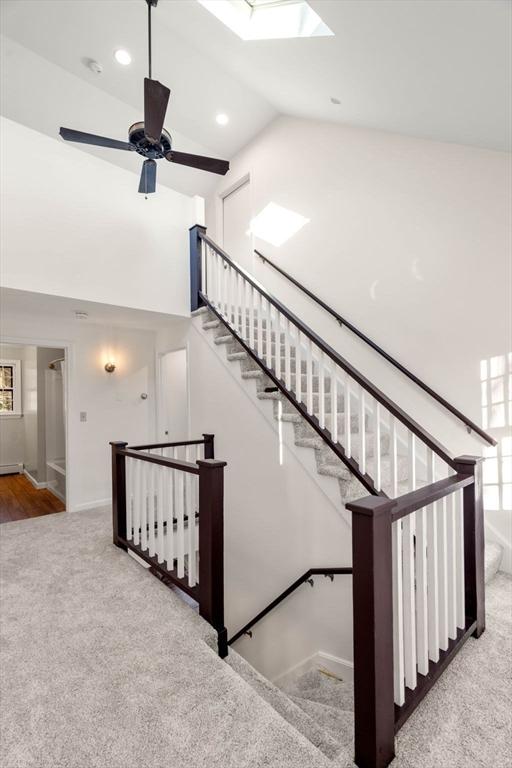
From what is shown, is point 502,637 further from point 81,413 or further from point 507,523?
point 81,413

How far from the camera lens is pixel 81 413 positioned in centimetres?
494

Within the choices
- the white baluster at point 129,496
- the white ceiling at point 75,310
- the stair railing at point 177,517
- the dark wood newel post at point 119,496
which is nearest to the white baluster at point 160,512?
the stair railing at point 177,517

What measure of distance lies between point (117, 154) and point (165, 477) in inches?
179

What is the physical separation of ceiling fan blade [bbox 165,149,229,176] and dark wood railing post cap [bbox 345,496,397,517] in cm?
292

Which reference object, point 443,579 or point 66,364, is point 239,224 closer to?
point 66,364

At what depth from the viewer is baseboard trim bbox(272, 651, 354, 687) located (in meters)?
2.81

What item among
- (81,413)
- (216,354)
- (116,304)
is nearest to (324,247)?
(216,354)

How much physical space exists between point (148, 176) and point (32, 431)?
18.2ft

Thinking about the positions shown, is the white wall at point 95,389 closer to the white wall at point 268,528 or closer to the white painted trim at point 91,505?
the white painted trim at point 91,505

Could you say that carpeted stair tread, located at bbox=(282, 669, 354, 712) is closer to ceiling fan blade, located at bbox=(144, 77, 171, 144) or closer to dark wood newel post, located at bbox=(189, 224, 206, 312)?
dark wood newel post, located at bbox=(189, 224, 206, 312)

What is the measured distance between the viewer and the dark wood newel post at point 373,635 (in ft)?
4.22

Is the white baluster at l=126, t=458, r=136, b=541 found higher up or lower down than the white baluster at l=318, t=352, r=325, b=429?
A: lower down

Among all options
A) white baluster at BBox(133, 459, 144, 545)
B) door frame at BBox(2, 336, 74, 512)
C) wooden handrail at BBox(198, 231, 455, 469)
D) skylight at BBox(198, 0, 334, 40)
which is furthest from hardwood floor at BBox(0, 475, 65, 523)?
skylight at BBox(198, 0, 334, 40)

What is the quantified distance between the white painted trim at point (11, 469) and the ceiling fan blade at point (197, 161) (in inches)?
269
